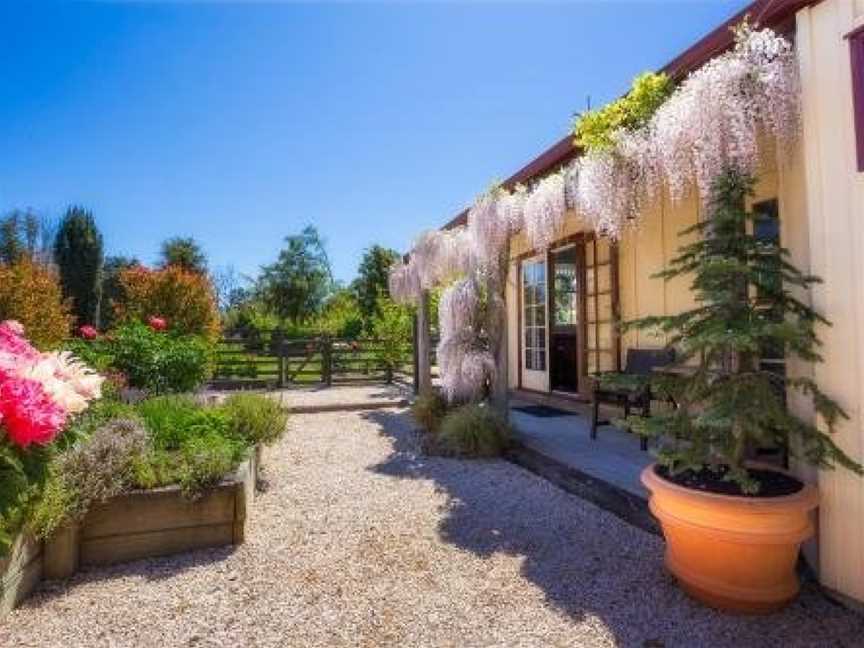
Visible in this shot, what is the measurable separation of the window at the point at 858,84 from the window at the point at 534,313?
4762 millimetres

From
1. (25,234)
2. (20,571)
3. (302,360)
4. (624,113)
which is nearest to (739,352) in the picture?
(624,113)

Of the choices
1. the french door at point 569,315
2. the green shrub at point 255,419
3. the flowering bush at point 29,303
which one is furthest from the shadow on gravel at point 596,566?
the flowering bush at point 29,303

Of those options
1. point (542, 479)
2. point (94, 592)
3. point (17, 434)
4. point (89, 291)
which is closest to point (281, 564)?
point (94, 592)

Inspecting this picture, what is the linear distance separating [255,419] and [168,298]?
6.40m

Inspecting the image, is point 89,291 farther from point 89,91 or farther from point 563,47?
point 563,47

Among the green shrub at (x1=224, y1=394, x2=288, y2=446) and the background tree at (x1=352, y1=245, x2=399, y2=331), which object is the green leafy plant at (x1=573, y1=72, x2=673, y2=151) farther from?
the background tree at (x1=352, y1=245, x2=399, y2=331)

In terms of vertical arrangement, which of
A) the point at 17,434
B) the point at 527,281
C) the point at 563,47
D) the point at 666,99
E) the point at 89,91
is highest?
the point at 563,47

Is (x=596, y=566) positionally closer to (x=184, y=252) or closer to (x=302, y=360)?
(x=302, y=360)

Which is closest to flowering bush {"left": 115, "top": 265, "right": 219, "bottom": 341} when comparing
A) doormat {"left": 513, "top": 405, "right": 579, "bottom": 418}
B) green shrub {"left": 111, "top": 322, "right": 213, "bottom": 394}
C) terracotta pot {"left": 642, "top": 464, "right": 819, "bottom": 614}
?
green shrub {"left": 111, "top": 322, "right": 213, "bottom": 394}

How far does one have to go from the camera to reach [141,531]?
2467 millimetres

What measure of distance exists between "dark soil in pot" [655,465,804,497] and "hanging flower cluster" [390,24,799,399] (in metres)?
1.53

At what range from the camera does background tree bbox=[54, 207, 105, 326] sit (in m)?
18.8

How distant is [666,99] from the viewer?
337 cm

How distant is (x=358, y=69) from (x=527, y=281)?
11.5 feet
